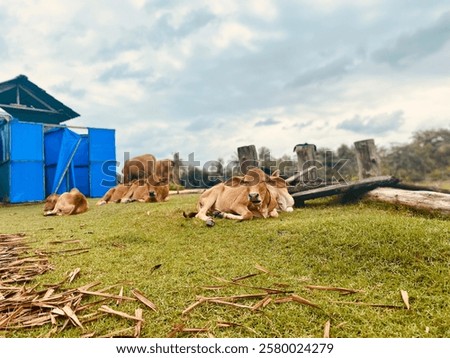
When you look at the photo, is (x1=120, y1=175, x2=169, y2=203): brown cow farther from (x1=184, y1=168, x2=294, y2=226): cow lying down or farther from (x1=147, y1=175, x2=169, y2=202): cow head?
(x1=184, y1=168, x2=294, y2=226): cow lying down

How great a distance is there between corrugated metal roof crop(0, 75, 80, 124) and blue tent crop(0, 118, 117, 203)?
12.3 ft

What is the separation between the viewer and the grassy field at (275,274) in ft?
5.90

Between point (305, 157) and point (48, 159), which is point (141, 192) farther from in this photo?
point (48, 159)

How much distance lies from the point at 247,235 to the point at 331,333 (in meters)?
2.32

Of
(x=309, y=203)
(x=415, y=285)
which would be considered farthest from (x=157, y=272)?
(x=309, y=203)

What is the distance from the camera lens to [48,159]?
1298 cm

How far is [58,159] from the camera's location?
41.0 feet

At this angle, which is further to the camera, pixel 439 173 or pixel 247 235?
pixel 439 173

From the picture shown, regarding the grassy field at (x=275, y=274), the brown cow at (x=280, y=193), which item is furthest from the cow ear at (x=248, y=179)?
the grassy field at (x=275, y=274)

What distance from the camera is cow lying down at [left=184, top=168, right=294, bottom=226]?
5539mm

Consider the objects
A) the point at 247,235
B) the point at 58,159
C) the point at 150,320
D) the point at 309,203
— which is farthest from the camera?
the point at 58,159

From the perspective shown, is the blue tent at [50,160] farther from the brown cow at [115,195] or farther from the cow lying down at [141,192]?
the cow lying down at [141,192]

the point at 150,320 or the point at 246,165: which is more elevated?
the point at 246,165

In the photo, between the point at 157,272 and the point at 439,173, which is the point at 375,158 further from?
the point at 439,173
